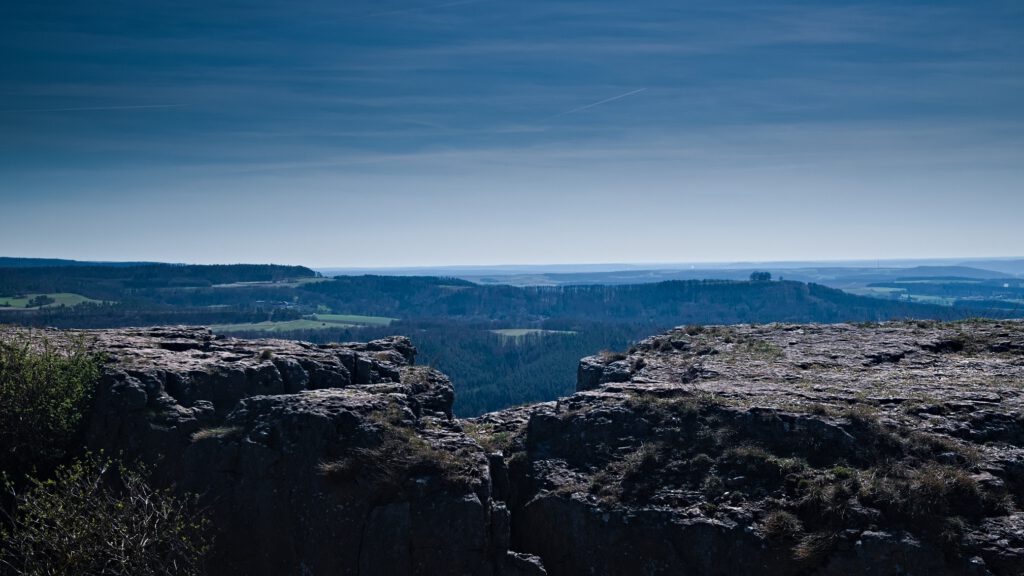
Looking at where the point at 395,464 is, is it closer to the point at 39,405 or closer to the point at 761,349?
the point at 39,405

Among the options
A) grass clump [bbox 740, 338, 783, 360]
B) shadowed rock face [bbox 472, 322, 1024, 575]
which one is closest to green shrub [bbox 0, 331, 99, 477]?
shadowed rock face [bbox 472, 322, 1024, 575]

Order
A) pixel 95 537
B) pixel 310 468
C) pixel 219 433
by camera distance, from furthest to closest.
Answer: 1. pixel 219 433
2. pixel 310 468
3. pixel 95 537

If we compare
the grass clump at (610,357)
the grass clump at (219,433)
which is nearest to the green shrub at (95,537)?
the grass clump at (219,433)

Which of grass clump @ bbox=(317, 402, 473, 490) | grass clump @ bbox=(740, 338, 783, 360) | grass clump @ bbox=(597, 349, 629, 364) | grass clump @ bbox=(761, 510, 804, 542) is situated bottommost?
grass clump @ bbox=(761, 510, 804, 542)

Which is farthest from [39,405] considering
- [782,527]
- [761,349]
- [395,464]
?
[761,349]

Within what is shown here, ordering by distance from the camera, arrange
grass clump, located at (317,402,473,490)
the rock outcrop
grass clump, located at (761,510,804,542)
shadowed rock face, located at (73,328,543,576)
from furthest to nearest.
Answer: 1. grass clump, located at (317,402,473,490)
2. shadowed rock face, located at (73,328,543,576)
3. grass clump, located at (761,510,804,542)
4. the rock outcrop

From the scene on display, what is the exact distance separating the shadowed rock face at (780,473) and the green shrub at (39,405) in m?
14.5

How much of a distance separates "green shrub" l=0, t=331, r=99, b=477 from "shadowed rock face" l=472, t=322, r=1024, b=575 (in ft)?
47.6

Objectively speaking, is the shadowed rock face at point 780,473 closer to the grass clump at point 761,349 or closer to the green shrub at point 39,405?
the grass clump at point 761,349

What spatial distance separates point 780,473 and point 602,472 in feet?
17.8

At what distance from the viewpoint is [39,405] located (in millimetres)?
23469

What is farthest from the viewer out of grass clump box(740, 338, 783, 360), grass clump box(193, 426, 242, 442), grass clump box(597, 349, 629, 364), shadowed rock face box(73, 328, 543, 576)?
grass clump box(597, 349, 629, 364)

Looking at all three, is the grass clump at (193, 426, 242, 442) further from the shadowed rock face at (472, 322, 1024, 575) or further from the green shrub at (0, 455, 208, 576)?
the shadowed rock face at (472, 322, 1024, 575)

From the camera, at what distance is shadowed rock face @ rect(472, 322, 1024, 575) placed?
61.5 ft
